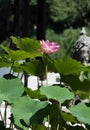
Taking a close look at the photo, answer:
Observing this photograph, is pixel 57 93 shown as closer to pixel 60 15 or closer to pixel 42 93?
pixel 42 93

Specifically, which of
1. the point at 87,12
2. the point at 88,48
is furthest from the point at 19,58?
the point at 87,12

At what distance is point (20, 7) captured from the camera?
8.73 meters

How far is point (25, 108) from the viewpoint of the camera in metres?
1.73

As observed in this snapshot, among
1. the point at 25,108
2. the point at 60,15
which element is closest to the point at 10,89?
the point at 25,108

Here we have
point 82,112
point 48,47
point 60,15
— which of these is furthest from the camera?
point 60,15

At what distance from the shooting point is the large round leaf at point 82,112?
65.8 inches

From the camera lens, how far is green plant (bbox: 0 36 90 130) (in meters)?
1.72

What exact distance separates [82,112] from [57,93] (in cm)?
11

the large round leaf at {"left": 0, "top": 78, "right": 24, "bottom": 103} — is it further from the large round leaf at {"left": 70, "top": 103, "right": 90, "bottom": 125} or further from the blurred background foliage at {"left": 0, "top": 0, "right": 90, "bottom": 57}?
the blurred background foliage at {"left": 0, "top": 0, "right": 90, "bottom": 57}

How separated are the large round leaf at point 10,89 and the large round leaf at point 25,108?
0.03 metres

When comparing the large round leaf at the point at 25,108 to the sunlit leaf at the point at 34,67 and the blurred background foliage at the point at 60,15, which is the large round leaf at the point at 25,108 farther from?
the blurred background foliage at the point at 60,15

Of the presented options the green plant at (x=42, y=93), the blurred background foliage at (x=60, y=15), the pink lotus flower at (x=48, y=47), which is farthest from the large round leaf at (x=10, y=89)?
the blurred background foliage at (x=60, y=15)

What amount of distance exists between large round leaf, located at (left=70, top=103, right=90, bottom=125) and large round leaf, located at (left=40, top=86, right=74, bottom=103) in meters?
→ 0.05

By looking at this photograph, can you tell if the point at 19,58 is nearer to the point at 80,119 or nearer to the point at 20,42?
the point at 20,42
